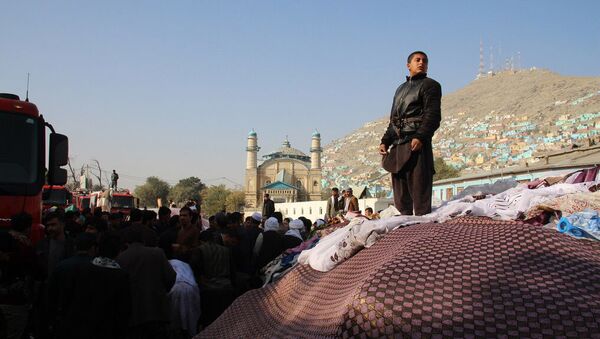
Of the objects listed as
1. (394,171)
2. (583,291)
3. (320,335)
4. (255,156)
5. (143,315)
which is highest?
(255,156)

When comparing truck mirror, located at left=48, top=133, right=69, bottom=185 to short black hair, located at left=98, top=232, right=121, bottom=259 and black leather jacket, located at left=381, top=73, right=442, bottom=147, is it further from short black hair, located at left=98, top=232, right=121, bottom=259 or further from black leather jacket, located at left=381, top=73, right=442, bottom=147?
black leather jacket, located at left=381, top=73, right=442, bottom=147

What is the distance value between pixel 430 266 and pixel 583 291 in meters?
0.61

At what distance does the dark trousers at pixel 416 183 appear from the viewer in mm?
5062

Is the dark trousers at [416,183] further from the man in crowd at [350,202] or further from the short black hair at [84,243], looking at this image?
the man in crowd at [350,202]

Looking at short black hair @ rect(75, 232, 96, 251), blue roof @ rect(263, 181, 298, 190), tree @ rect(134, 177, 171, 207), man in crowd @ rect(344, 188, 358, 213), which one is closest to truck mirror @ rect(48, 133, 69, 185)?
short black hair @ rect(75, 232, 96, 251)

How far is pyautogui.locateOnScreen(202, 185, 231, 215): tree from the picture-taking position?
115306mm

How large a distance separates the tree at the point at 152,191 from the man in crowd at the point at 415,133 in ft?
334

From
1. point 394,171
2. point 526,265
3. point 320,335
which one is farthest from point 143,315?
point 526,265

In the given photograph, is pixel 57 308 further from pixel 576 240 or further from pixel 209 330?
pixel 576 240

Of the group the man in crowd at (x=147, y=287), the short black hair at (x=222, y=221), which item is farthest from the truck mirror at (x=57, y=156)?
the man in crowd at (x=147, y=287)

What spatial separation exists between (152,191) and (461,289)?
109 metres

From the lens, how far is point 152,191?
356 ft

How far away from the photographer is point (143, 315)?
6.58 metres

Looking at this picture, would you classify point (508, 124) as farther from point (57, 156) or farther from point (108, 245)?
point (108, 245)
